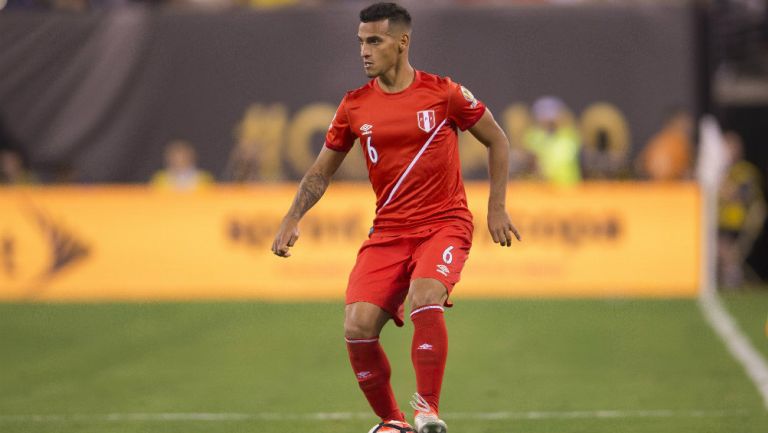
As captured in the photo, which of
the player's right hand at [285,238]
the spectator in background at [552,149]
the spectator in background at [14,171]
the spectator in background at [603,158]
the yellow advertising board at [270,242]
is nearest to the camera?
the player's right hand at [285,238]

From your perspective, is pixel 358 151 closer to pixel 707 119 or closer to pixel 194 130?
pixel 194 130

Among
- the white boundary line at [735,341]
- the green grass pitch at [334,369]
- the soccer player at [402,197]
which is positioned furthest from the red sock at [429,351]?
the white boundary line at [735,341]

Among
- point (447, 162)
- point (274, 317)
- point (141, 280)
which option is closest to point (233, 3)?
point (141, 280)

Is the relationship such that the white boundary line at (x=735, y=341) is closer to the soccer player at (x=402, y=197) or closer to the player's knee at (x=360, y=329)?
the soccer player at (x=402, y=197)

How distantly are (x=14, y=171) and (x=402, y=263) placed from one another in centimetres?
1311

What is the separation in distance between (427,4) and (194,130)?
14.1 feet

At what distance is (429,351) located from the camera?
20.3 feet

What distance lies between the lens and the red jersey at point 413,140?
6422mm

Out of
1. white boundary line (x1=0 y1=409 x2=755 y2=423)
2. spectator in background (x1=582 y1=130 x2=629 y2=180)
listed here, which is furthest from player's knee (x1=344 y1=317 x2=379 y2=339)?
spectator in background (x1=582 y1=130 x2=629 y2=180)

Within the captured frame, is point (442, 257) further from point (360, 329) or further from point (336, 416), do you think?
point (336, 416)

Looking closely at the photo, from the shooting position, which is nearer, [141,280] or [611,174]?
[141,280]

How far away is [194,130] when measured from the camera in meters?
19.4

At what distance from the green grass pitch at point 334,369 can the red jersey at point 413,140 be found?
1.60m

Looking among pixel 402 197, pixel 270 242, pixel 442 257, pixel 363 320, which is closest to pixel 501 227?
pixel 442 257
